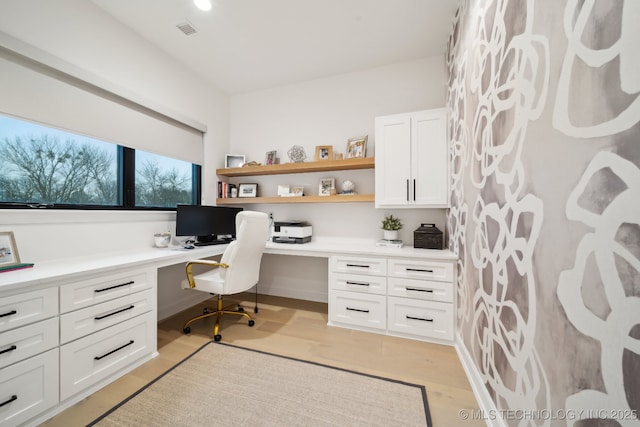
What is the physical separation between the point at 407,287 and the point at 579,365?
1599 millimetres

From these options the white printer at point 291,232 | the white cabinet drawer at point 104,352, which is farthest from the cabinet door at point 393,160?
the white cabinet drawer at point 104,352

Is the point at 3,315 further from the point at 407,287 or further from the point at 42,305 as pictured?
the point at 407,287

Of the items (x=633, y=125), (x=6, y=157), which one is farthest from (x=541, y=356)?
(x=6, y=157)

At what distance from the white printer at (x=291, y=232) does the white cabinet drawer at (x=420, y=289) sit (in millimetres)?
1190

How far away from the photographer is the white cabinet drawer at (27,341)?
4.03ft

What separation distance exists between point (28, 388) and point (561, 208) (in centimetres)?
265

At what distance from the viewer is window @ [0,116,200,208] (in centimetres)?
173

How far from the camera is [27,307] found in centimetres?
131

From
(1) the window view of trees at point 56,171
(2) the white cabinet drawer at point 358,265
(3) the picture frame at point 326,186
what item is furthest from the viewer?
(3) the picture frame at point 326,186

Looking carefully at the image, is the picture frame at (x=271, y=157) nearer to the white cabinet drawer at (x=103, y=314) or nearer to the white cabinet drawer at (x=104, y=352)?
the white cabinet drawer at (x=103, y=314)

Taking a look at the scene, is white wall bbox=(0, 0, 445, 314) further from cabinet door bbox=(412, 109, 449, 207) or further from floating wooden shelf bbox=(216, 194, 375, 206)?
cabinet door bbox=(412, 109, 449, 207)

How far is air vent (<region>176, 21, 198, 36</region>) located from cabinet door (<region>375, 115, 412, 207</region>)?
6.90 ft

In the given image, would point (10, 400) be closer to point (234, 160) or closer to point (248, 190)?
point (248, 190)

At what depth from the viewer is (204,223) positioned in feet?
9.46
